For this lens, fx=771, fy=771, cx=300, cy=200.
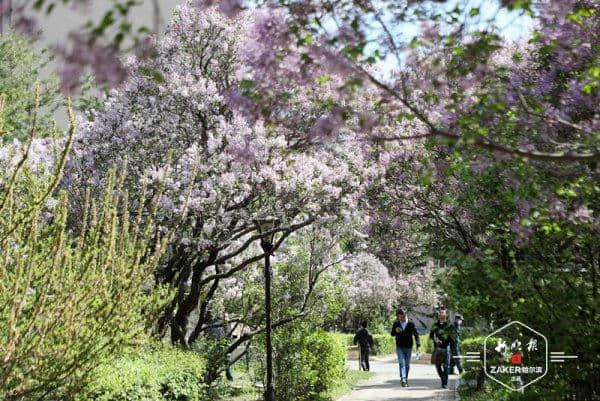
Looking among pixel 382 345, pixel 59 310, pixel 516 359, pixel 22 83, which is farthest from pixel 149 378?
pixel 382 345

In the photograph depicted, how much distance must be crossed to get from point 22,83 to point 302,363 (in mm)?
27663

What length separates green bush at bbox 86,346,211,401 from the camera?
8.33 m

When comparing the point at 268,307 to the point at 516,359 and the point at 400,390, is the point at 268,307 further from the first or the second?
the point at 516,359

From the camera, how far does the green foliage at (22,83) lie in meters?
35.6

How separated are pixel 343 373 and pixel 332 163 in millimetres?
5025

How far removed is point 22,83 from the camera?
3744 cm

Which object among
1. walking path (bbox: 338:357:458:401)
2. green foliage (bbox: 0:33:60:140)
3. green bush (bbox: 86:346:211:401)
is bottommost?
walking path (bbox: 338:357:458:401)

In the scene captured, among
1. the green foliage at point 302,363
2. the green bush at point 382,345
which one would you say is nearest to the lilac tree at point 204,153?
the green foliage at point 302,363

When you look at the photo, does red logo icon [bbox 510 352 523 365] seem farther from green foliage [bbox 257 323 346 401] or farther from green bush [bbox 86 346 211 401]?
green foliage [bbox 257 323 346 401]

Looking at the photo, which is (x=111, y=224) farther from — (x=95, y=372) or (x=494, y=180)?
(x=494, y=180)

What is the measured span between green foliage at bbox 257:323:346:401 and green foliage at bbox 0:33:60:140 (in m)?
23.3

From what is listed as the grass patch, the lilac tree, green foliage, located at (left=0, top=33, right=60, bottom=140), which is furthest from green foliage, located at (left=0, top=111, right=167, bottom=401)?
green foliage, located at (left=0, top=33, right=60, bottom=140)

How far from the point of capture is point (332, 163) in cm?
1689

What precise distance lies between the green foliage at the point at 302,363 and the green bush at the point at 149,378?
8.31 feet
